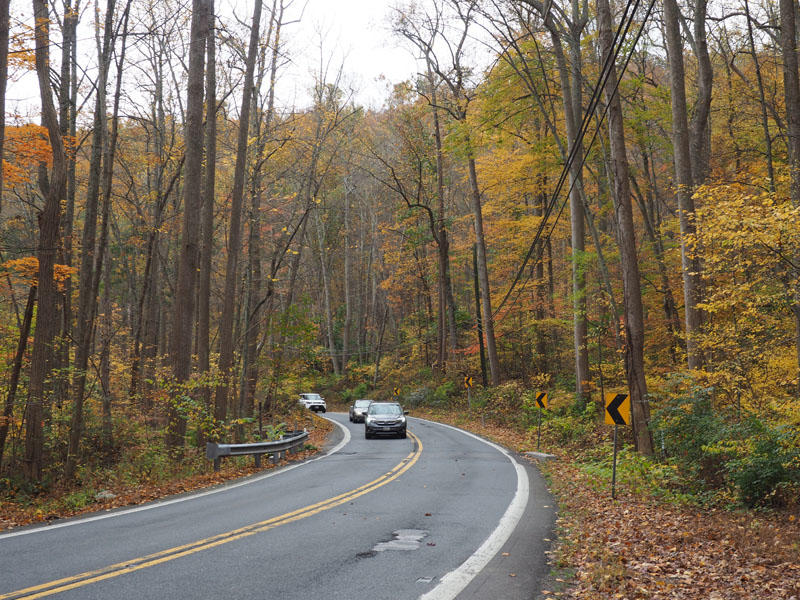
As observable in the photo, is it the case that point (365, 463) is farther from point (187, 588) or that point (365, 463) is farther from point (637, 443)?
point (187, 588)

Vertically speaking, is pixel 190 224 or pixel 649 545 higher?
pixel 190 224

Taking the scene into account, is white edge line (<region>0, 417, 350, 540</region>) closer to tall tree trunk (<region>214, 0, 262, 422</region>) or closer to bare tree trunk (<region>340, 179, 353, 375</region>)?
tall tree trunk (<region>214, 0, 262, 422</region>)

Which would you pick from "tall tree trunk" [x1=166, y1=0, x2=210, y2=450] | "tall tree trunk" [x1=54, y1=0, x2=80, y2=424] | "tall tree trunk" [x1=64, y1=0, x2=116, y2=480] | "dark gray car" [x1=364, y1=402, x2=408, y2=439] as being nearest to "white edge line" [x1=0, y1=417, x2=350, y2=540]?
"tall tree trunk" [x1=166, y1=0, x2=210, y2=450]

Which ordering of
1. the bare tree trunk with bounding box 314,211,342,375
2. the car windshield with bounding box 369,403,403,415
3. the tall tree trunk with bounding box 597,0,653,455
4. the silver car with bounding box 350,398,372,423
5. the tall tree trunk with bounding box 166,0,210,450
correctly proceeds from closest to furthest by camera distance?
the tall tree trunk with bounding box 597,0,653,455, the tall tree trunk with bounding box 166,0,210,450, the car windshield with bounding box 369,403,403,415, the silver car with bounding box 350,398,372,423, the bare tree trunk with bounding box 314,211,342,375

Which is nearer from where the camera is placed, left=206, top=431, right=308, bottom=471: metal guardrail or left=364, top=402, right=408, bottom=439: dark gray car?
left=206, top=431, right=308, bottom=471: metal guardrail

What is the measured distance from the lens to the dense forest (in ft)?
39.6

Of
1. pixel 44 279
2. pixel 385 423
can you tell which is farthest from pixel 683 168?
pixel 44 279

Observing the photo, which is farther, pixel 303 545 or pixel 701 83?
pixel 701 83

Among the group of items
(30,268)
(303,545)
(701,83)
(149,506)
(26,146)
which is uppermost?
(701,83)

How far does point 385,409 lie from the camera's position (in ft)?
Answer: 73.7

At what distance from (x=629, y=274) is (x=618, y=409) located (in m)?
4.10

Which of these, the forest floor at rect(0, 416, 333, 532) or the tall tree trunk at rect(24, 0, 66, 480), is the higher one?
the tall tree trunk at rect(24, 0, 66, 480)

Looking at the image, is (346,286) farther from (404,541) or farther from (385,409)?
(404,541)

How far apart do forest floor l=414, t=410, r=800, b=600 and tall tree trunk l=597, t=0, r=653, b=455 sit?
307 cm
